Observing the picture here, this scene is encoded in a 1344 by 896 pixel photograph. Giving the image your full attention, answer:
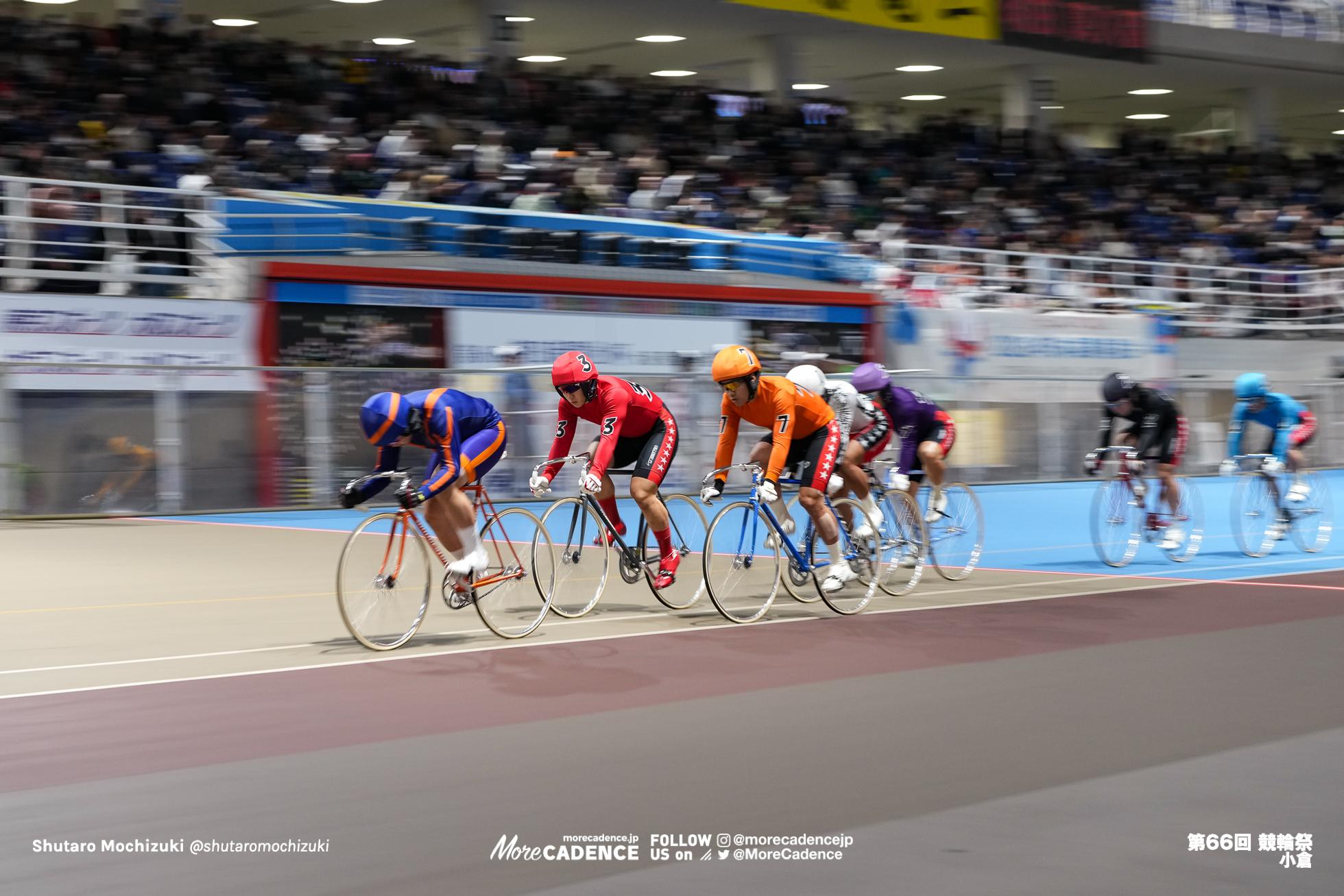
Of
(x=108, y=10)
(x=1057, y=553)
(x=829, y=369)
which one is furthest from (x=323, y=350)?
(x=108, y=10)

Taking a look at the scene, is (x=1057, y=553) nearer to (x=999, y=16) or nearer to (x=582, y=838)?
(x=582, y=838)

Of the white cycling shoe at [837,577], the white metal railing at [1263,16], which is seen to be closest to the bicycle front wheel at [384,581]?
the white cycling shoe at [837,577]

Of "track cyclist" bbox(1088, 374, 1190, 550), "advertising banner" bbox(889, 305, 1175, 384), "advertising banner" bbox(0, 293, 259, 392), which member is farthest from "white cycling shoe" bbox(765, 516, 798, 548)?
"advertising banner" bbox(889, 305, 1175, 384)

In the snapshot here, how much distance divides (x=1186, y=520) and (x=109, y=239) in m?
12.0

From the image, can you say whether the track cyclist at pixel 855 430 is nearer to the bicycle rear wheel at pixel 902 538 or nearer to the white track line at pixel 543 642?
the bicycle rear wheel at pixel 902 538

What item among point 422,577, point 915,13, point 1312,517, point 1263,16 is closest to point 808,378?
point 422,577

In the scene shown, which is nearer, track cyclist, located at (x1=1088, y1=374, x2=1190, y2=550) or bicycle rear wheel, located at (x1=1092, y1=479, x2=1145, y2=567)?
track cyclist, located at (x1=1088, y1=374, x2=1190, y2=550)

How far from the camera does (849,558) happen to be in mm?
9422

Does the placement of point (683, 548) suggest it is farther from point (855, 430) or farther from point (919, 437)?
point (919, 437)

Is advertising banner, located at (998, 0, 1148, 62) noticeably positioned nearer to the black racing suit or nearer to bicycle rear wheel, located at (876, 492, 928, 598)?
the black racing suit

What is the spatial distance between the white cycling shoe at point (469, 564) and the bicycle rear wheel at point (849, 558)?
2231 mm

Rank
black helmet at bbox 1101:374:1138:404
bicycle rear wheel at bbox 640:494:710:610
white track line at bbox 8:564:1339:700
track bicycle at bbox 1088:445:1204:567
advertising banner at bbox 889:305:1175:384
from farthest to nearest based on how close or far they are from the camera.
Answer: advertising banner at bbox 889:305:1175:384 → track bicycle at bbox 1088:445:1204:567 → black helmet at bbox 1101:374:1138:404 → bicycle rear wheel at bbox 640:494:710:610 → white track line at bbox 8:564:1339:700

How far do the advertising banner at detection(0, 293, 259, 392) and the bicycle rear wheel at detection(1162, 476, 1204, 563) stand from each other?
10036 millimetres

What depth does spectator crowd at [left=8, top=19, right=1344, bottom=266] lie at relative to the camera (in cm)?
1764
